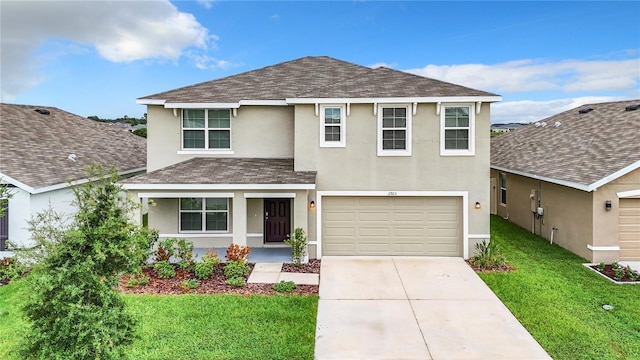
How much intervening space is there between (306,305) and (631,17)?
2225 centimetres

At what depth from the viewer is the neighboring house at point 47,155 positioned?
11680 millimetres

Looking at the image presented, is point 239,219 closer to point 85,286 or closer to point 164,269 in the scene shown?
point 164,269

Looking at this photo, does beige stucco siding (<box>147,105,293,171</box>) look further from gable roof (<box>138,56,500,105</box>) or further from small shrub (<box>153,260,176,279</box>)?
small shrub (<box>153,260,176,279</box>)

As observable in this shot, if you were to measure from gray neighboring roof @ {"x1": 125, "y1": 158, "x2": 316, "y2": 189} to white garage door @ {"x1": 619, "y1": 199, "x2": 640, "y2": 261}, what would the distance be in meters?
9.80

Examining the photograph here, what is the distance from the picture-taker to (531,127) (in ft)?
67.7

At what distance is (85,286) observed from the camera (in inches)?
179

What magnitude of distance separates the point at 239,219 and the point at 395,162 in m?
5.50

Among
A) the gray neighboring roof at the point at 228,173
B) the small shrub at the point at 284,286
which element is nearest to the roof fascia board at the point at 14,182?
the gray neighboring roof at the point at 228,173

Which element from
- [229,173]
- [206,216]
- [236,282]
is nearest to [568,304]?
[236,282]

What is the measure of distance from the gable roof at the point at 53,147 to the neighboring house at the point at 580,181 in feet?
55.5

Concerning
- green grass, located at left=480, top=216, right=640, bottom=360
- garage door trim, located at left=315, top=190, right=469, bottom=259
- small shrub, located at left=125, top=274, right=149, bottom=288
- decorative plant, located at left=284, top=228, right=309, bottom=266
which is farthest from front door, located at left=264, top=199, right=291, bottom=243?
green grass, located at left=480, top=216, right=640, bottom=360

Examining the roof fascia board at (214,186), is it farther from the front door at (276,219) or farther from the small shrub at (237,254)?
the front door at (276,219)

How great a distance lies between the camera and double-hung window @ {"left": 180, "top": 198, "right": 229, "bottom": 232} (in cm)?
1329

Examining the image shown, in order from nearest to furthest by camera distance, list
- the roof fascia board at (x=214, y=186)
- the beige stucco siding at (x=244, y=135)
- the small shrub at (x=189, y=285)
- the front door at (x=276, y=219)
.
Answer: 1. the small shrub at (x=189, y=285)
2. the roof fascia board at (x=214, y=186)
3. the front door at (x=276, y=219)
4. the beige stucco siding at (x=244, y=135)
